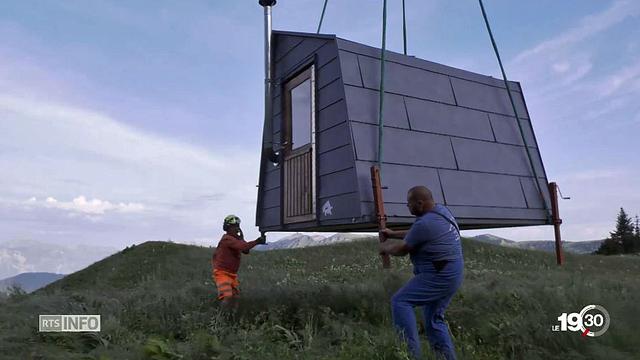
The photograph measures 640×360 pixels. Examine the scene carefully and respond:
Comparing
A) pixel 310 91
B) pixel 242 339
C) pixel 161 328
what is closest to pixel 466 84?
pixel 310 91

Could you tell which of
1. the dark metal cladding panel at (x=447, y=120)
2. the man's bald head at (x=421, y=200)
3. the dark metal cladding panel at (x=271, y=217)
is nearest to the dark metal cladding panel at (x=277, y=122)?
the dark metal cladding panel at (x=271, y=217)

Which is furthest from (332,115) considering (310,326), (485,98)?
(485,98)

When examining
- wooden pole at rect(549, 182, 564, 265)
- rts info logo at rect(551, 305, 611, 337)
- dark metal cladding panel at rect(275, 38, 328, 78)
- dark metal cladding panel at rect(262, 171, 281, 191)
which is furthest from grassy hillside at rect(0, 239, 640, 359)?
dark metal cladding panel at rect(275, 38, 328, 78)

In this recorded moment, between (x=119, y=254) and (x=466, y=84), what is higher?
(x=466, y=84)

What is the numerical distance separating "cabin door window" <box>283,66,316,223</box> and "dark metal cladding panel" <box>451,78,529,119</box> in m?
2.51

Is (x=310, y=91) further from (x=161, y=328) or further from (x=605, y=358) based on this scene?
(x=605, y=358)

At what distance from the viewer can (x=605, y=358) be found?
→ 5191mm

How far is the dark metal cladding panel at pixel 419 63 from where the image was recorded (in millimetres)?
7070

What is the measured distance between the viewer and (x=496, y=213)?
7.66 m

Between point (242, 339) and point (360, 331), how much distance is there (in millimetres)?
1439

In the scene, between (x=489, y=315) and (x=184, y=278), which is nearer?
(x=489, y=315)

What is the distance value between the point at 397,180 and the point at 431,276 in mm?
2156

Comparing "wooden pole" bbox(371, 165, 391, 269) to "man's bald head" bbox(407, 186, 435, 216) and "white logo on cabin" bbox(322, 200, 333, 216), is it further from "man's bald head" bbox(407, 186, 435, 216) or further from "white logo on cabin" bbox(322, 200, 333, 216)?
"man's bald head" bbox(407, 186, 435, 216)

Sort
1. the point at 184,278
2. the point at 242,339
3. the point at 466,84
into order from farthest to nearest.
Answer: the point at 184,278
the point at 466,84
the point at 242,339
